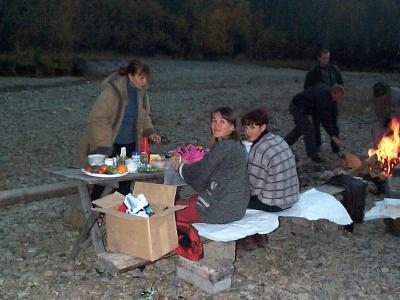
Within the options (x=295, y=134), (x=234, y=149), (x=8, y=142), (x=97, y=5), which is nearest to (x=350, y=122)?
(x=295, y=134)

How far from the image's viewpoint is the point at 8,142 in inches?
447

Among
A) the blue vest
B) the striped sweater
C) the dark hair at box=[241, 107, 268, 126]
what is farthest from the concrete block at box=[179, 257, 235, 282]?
the blue vest

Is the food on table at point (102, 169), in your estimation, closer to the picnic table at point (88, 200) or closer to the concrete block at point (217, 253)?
the picnic table at point (88, 200)

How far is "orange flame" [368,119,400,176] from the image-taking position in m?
8.06

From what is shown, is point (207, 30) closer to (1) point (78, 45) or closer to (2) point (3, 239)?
(1) point (78, 45)

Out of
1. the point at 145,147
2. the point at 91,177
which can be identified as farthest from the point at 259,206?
the point at 91,177

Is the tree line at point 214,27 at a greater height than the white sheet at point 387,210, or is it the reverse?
the tree line at point 214,27

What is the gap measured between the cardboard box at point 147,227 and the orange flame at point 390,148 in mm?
4367

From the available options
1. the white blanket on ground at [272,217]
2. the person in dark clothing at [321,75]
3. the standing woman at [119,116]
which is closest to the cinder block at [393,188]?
the white blanket on ground at [272,217]

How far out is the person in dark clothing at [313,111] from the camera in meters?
9.06

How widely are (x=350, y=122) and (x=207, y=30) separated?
28836mm

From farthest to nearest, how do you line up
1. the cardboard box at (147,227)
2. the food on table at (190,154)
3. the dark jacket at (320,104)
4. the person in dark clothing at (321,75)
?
the person in dark clothing at (321,75) → the dark jacket at (320,104) → the food on table at (190,154) → the cardboard box at (147,227)

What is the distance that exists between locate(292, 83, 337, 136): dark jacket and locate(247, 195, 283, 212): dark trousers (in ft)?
13.8

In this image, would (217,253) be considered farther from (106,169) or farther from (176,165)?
(106,169)
